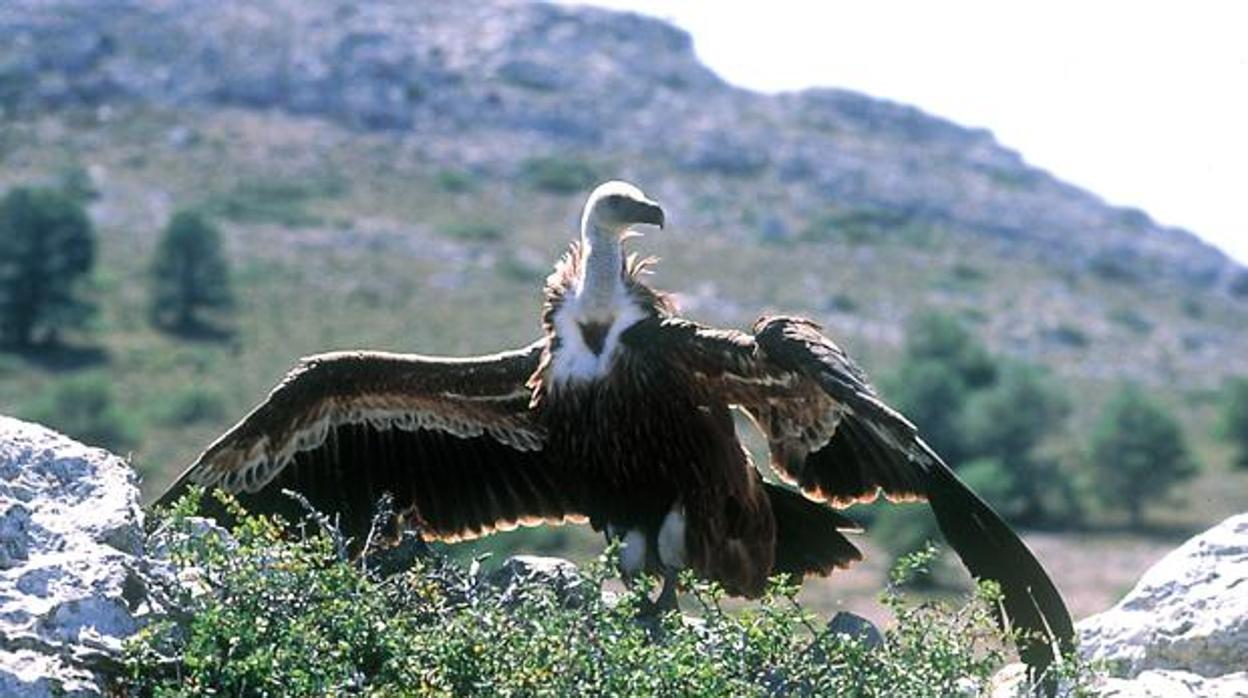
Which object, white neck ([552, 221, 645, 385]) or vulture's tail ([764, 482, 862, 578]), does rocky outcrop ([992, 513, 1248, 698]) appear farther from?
white neck ([552, 221, 645, 385])

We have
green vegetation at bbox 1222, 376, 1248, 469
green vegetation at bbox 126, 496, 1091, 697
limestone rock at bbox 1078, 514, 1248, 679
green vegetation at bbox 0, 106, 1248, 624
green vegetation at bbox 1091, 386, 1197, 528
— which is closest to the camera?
green vegetation at bbox 126, 496, 1091, 697

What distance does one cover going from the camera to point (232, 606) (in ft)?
24.3

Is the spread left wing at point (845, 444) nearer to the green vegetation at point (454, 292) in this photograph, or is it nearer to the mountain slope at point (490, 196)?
the green vegetation at point (454, 292)

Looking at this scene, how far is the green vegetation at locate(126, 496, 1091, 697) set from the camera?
7031 millimetres

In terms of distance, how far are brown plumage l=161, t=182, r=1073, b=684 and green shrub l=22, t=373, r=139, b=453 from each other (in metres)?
45.2

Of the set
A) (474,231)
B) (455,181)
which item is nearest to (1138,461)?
(474,231)

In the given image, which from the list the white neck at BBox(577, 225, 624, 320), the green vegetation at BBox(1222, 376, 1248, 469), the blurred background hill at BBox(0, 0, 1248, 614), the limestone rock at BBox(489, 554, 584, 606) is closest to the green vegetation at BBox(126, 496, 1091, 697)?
the limestone rock at BBox(489, 554, 584, 606)

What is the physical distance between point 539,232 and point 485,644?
80.3 m

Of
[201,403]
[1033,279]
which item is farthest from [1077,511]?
[1033,279]

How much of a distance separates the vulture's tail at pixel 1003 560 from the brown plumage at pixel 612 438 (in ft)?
0.11

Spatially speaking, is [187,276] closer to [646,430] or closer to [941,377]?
[941,377]

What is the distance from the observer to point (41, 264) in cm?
6950

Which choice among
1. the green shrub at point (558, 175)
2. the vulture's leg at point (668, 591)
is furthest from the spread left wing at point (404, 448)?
the green shrub at point (558, 175)

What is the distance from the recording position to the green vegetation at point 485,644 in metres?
7.03
